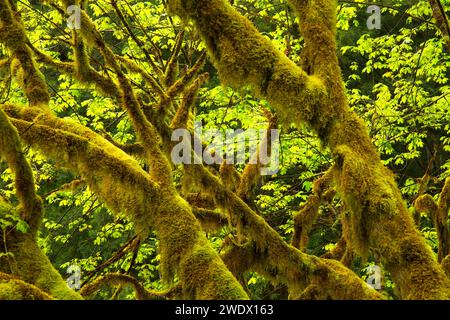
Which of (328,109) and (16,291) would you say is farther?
(328,109)

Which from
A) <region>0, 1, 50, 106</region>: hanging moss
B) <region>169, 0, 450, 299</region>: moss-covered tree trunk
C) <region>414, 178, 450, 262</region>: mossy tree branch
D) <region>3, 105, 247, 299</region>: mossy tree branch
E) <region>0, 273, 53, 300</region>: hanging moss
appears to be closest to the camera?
<region>0, 273, 53, 300</region>: hanging moss

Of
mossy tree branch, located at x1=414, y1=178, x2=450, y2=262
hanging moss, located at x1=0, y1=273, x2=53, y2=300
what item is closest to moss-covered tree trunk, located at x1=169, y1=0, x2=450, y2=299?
hanging moss, located at x1=0, y1=273, x2=53, y2=300

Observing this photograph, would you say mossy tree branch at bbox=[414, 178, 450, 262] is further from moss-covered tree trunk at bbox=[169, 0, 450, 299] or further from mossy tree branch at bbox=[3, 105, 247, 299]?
mossy tree branch at bbox=[3, 105, 247, 299]

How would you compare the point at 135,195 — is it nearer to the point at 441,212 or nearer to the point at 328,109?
the point at 328,109

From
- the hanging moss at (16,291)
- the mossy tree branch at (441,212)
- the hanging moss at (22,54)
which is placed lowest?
the hanging moss at (16,291)

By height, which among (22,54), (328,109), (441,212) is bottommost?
(441,212)

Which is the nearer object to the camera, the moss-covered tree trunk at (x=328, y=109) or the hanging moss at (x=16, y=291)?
the hanging moss at (x=16, y=291)

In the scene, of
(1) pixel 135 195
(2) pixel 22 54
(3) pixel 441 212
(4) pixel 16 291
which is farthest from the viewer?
(3) pixel 441 212

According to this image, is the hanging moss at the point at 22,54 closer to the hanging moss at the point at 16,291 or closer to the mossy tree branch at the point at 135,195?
the mossy tree branch at the point at 135,195

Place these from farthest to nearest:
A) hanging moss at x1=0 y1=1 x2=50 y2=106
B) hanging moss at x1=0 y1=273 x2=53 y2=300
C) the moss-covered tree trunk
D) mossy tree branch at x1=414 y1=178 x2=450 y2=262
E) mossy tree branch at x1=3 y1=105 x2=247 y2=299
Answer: mossy tree branch at x1=414 y1=178 x2=450 y2=262 → hanging moss at x1=0 y1=1 x2=50 y2=106 → mossy tree branch at x1=3 y1=105 x2=247 y2=299 → the moss-covered tree trunk → hanging moss at x1=0 y1=273 x2=53 y2=300

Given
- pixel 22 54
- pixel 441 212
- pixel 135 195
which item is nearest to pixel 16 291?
pixel 135 195

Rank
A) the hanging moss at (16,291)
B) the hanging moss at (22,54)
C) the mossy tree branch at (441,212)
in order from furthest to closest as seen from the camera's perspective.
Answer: the mossy tree branch at (441,212)
the hanging moss at (22,54)
the hanging moss at (16,291)

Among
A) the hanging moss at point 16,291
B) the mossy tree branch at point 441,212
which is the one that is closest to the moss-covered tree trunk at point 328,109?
the hanging moss at point 16,291

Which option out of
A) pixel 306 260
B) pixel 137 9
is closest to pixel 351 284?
pixel 306 260
